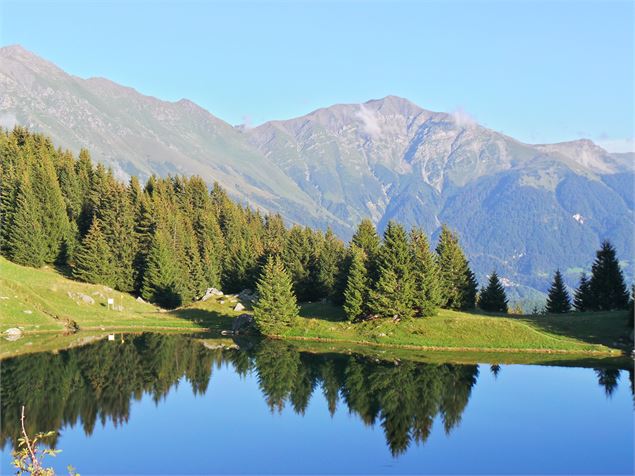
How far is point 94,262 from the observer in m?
110

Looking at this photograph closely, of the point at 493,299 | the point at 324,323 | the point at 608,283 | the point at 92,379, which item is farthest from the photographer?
the point at 493,299

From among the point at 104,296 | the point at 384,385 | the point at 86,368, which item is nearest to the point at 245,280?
the point at 104,296

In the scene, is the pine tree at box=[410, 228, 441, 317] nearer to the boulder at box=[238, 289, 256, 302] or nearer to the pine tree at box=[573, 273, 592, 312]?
the pine tree at box=[573, 273, 592, 312]

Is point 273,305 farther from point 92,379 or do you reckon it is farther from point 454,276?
point 92,379

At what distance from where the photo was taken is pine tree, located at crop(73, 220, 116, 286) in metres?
109

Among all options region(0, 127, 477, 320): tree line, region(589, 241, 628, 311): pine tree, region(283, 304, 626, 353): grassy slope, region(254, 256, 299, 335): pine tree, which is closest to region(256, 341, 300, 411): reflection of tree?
region(254, 256, 299, 335): pine tree

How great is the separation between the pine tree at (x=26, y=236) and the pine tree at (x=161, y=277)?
1837 cm

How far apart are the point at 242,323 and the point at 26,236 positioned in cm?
4205

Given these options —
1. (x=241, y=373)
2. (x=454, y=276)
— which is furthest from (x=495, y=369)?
(x=454, y=276)

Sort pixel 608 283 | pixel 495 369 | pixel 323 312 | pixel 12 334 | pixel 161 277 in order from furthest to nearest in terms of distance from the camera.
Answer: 1. pixel 161 277
2. pixel 608 283
3. pixel 323 312
4. pixel 12 334
5. pixel 495 369

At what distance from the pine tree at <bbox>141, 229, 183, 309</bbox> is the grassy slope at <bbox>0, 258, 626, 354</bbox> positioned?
4.43m

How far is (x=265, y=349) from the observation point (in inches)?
3223

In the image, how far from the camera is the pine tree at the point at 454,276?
10169cm

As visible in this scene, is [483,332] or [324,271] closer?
[483,332]
